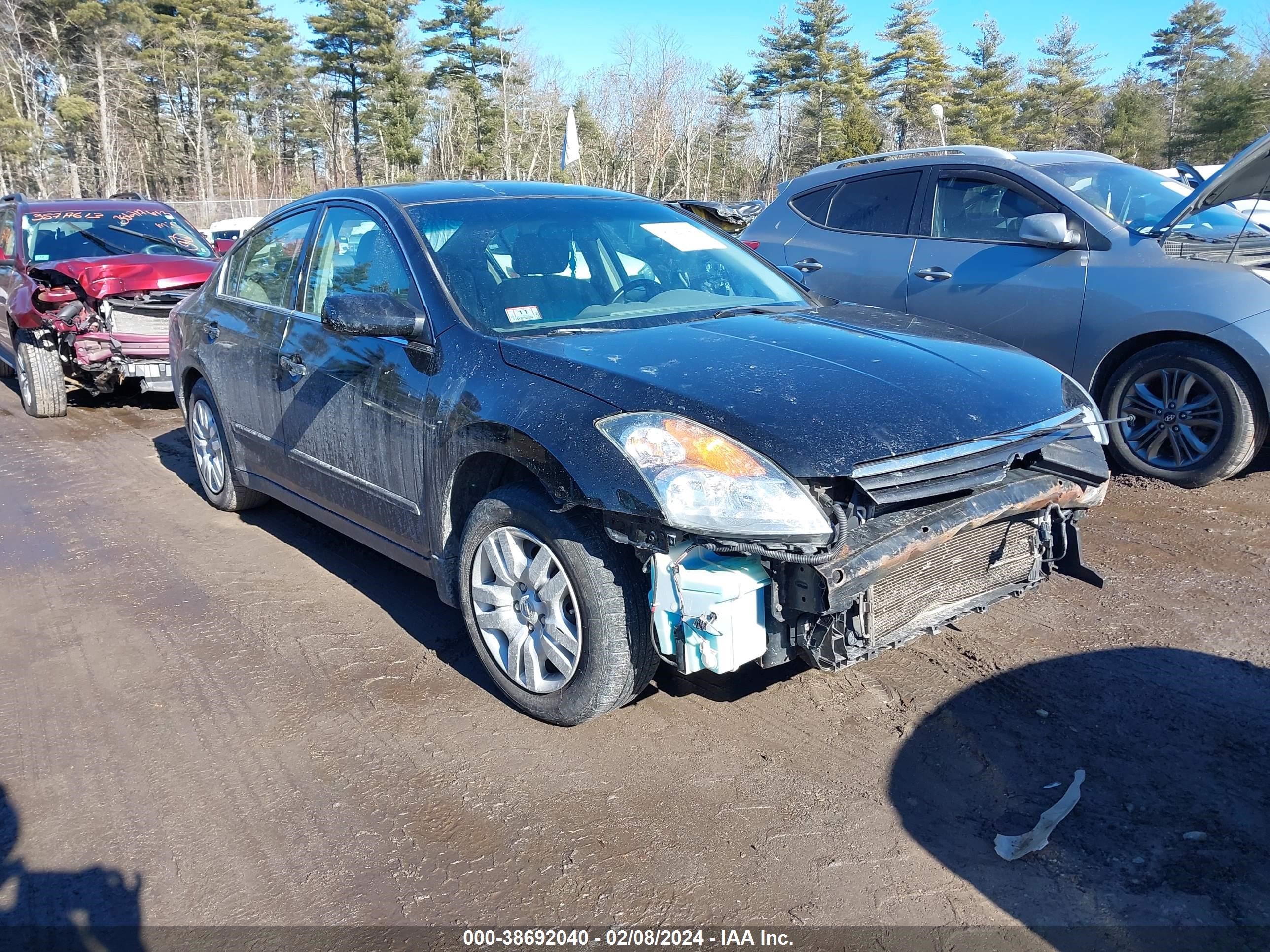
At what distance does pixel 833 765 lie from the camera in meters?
2.97

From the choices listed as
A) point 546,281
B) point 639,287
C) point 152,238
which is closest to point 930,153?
point 639,287

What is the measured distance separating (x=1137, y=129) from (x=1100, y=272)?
4126cm

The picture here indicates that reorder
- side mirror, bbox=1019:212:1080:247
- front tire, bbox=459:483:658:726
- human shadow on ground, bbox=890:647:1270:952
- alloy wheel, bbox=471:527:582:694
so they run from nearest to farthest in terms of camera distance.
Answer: human shadow on ground, bbox=890:647:1270:952 → front tire, bbox=459:483:658:726 → alloy wheel, bbox=471:527:582:694 → side mirror, bbox=1019:212:1080:247

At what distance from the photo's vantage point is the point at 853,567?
2.61m

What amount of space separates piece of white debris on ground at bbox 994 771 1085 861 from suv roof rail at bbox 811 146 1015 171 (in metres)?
4.45

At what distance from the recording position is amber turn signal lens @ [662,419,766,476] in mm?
2637

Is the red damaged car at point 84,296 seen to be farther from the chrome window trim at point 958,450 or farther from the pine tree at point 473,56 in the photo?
the pine tree at point 473,56

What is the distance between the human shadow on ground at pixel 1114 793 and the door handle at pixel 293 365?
283 cm

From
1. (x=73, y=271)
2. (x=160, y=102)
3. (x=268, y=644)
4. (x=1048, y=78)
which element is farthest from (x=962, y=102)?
(x=268, y=644)

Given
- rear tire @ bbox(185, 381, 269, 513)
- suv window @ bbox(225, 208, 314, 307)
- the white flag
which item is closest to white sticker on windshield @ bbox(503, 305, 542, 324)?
suv window @ bbox(225, 208, 314, 307)

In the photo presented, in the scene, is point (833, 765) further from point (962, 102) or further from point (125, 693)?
point (962, 102)

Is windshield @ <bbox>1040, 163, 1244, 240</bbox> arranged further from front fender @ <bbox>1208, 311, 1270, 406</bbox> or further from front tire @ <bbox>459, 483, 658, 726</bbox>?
front tire @ <bbox>459, 483, 658, 726</bbox>

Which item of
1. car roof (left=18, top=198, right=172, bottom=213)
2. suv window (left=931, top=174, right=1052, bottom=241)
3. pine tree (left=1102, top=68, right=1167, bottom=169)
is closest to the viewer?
suv window (left=931, top=174, right=1052, bottom=241)

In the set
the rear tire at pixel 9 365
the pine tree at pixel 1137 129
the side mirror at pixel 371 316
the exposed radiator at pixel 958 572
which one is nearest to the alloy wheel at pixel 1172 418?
the exposed radiator at pixel 958 572
